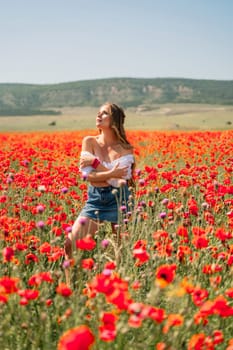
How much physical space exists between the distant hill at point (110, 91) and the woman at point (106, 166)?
455ft

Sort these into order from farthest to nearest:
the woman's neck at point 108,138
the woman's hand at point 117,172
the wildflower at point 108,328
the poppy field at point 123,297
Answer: the woman's neck at point 108,138
the woman's hand at point 117,172
the poppy field at point 123,297
the wildflower at point 108,328

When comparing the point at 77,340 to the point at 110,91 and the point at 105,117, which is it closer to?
the point at 105,117

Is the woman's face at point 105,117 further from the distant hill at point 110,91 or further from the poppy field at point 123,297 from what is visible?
the distant hill at point 110,91

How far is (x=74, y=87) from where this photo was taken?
15938cm

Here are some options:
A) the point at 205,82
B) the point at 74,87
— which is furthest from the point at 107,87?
the point at 205,82

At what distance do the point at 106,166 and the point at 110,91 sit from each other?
162m

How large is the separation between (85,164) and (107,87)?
162491 millimetres

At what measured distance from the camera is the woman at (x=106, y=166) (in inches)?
167

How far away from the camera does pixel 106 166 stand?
4414 mm

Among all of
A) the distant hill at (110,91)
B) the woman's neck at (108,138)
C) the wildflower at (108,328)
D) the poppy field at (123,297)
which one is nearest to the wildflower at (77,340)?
the poppy field at (123,297)

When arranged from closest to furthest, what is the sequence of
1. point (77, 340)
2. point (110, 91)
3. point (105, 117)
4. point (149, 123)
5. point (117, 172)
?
point (77, 340) < point (117, 172) < point (105, 117) < point (149, 123) < point (110, 91)

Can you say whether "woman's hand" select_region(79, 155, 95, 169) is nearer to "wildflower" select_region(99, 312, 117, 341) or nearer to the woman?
the woman

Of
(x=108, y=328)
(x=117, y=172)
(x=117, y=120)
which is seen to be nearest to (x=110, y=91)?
(x=117, y=120)

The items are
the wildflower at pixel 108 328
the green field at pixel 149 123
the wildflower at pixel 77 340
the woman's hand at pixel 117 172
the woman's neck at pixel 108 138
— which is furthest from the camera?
the green field at pixel 149 123
